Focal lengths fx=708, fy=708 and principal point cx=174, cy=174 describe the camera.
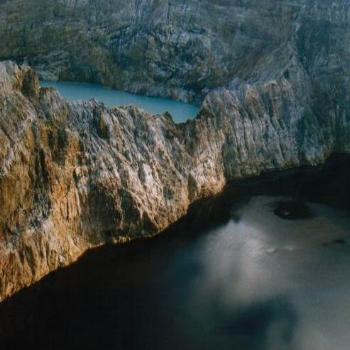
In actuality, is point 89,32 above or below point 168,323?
above

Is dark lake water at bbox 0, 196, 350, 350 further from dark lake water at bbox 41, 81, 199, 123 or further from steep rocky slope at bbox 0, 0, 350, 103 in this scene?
steep rocky slope at bbox 0, 0, 350, 103

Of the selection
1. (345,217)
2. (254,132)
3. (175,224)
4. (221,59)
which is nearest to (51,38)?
(221,59)

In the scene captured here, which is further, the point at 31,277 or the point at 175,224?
the point at 175,224

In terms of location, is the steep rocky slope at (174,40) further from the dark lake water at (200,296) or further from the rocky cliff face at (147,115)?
the dark lake water at (200,296)

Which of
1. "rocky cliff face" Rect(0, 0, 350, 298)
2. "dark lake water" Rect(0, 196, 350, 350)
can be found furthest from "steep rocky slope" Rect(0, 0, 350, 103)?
"dark lake water" Rect(0, 196, 350, 350)

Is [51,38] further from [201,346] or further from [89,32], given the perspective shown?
[201,346]

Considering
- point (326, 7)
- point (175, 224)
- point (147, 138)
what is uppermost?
point (326, 7)
